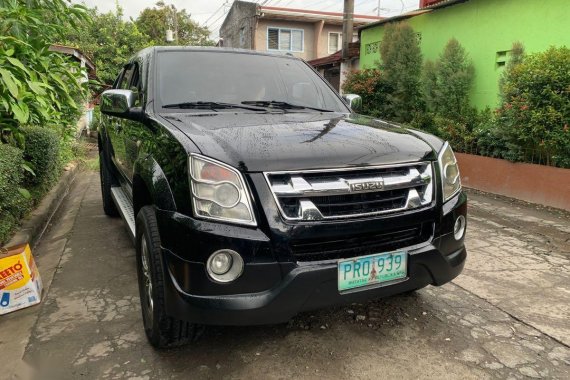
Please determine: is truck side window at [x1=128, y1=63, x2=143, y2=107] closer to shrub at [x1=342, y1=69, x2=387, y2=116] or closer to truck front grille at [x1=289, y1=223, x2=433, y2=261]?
truck front grille at [x1=289, y1=223, x2=433, y2=261]

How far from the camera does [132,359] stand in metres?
2.48

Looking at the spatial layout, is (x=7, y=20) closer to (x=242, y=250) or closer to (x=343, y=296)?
(x=242, y=250)

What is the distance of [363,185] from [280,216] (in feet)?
1.45

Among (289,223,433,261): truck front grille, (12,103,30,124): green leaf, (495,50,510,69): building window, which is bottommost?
(289,223,433,261): truck front grille

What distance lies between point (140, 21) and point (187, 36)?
373 centimetres

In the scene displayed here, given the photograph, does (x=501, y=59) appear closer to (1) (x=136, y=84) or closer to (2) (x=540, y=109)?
(2) (x=540, y=109)

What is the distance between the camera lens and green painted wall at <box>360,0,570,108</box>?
276 inches

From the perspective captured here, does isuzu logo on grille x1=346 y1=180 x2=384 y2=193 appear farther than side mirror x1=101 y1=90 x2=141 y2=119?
No

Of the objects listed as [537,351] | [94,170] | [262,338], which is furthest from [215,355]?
[94,170]

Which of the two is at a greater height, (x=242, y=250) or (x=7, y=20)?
(x=7, y=20)

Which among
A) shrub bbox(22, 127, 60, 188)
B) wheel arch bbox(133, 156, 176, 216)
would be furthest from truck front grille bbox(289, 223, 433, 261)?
shrub bbox(22, 127, 60, 188)

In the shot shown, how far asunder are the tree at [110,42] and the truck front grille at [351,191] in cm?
1748

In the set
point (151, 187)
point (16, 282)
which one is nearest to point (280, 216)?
point (151, 187)

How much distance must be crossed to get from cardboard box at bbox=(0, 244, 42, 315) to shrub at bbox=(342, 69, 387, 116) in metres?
8.74
